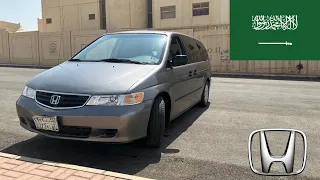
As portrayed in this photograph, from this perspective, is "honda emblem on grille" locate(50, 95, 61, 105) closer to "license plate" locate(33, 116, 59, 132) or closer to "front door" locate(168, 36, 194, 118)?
"license plate" locate(33, 116, 59, 132)

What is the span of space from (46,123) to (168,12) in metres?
31.8

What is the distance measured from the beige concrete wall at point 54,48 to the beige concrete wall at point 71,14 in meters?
11.7

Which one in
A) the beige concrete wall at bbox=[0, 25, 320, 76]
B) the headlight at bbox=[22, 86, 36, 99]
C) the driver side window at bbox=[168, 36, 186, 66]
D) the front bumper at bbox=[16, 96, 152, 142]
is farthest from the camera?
the beige concrete wall at bbox=[0, 25, 320, 76]

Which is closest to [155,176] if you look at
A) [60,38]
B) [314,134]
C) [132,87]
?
[132,87]

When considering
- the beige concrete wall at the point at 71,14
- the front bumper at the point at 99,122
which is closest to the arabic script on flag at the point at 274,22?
the front bumper at the point at 99,122

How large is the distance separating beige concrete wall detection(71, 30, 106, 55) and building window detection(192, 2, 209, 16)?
12.4 metres

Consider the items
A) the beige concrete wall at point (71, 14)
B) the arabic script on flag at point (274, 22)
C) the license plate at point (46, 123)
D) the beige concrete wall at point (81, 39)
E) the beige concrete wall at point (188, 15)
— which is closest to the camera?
the license plate at point (46, 123)

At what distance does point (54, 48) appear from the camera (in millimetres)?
26875

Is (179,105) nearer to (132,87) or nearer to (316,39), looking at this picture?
(132,87)

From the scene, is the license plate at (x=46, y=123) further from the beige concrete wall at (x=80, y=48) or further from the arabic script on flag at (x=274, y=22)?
the arabic script on flag at (x=274, y=22)

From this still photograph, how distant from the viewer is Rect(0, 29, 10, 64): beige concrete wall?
95.6 feet

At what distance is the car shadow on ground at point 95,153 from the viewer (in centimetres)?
405

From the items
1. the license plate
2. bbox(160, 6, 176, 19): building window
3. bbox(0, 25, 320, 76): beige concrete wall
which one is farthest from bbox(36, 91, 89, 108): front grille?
bbox(160, 6, 176, 19): building window

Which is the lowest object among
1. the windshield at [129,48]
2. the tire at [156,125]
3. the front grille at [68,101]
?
the tire at [156,125]
